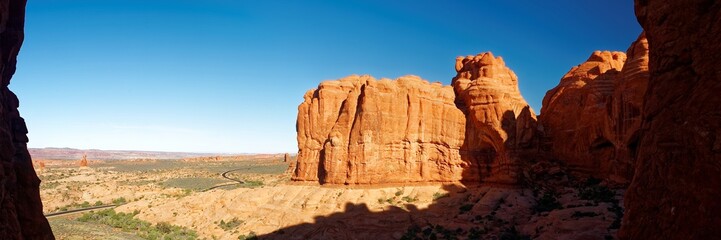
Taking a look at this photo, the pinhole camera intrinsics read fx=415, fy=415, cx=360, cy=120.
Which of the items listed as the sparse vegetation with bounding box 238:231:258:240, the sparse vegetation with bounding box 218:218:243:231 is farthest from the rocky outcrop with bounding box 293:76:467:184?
the sparse vegetation with bounding box 238:231:258:240

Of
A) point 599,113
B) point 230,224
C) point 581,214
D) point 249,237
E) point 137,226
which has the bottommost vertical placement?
point 137,226

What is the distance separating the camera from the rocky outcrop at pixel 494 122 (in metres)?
46.7

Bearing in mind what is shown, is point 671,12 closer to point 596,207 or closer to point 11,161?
point 11,161

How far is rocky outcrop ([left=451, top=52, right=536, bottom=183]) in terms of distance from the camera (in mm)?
46688

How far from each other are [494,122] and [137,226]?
45170mm

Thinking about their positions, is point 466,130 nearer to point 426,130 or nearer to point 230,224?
point 426,130

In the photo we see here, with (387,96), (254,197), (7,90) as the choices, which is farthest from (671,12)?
(254,197)

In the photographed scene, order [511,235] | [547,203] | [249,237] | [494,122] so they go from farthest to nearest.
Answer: [494,122] < [249,237] < [547,203] < [511,235]

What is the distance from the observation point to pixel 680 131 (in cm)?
1216

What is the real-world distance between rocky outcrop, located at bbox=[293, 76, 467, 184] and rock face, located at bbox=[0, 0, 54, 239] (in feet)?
118

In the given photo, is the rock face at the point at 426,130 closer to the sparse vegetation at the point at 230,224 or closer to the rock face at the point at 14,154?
the sparse vegetation at the point at 230,224

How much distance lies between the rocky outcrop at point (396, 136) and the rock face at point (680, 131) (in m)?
36.0

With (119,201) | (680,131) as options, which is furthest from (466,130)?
(119,201)

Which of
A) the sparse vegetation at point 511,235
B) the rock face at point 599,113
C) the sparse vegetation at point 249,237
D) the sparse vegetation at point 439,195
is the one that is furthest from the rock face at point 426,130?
the sparse vegetation at point 249,237
